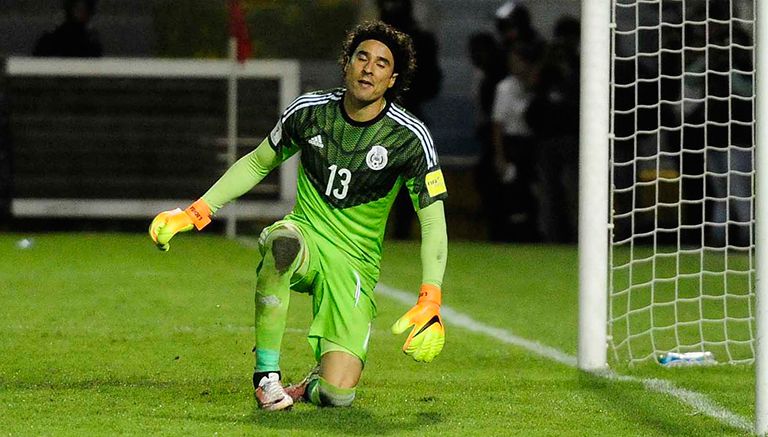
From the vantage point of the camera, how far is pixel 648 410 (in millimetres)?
6371

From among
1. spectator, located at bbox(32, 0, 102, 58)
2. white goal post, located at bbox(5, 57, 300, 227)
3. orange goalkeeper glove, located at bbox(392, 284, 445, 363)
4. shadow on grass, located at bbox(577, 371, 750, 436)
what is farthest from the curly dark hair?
spectator, located at bbox(32, 0, 102, 58)

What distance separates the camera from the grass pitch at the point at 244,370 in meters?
5.87

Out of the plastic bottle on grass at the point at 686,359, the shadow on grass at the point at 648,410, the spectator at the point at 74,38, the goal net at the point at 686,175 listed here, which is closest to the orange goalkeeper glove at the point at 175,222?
the shadow on grass at the point at 648,410

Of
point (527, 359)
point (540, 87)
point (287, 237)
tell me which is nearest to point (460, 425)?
point (287, 237)

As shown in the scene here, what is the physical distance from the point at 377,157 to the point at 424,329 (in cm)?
83

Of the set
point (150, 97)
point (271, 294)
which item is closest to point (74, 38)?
point (150, 97)

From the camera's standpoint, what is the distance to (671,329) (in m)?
9.41

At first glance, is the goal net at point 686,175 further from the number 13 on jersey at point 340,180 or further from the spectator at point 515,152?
the number 13 on jersey at point 340,180

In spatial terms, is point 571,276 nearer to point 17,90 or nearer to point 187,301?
point 187,301

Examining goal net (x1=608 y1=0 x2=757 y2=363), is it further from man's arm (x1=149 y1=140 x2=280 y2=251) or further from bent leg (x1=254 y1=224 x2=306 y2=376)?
bent leg (x1=254 y1=224 x2=306 y2=376)

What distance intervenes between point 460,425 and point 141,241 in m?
8.94

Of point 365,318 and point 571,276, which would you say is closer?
point 365,318

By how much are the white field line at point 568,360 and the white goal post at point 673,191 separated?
274 mm

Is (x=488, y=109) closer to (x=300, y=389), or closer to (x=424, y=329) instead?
(x=300, y=389)
